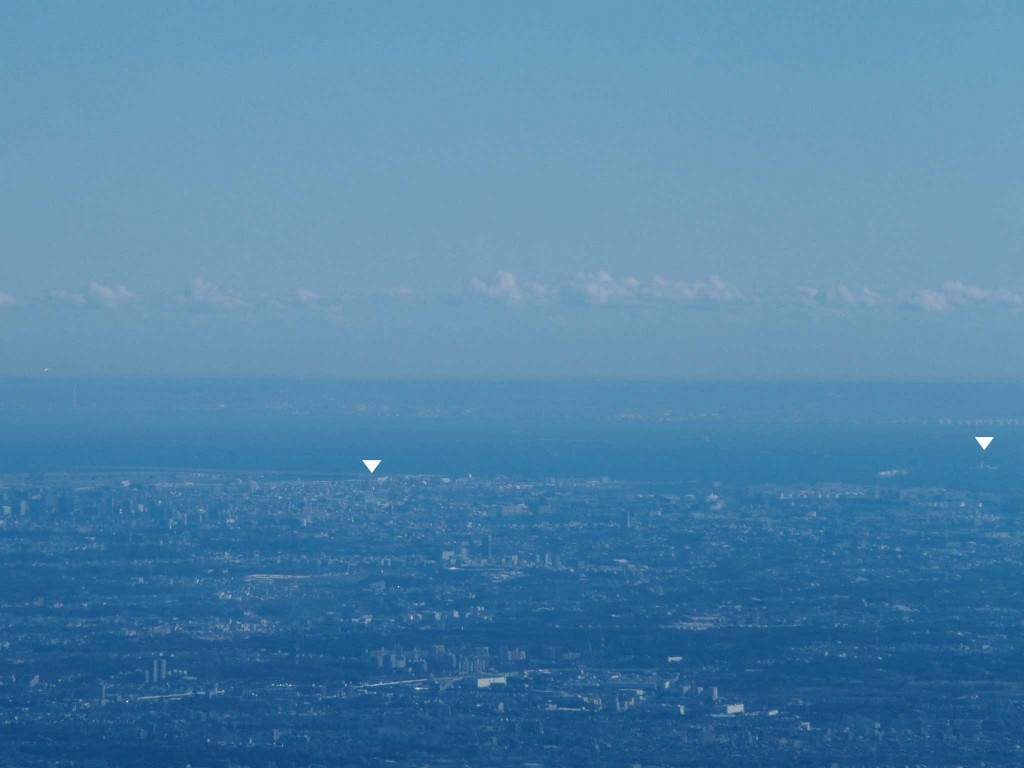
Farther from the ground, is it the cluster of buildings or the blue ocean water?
the blue ocean water

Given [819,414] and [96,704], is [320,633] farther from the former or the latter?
[819,414]

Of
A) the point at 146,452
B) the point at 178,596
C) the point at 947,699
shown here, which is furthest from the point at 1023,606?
the point at 146,452

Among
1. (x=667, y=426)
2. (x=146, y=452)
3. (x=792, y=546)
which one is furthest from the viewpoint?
(x=667, y=426)

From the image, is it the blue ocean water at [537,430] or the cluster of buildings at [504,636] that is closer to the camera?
the cluster of buildings at [504,636]

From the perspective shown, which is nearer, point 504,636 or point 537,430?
point 504,636

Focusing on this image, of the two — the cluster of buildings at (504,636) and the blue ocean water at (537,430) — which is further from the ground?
the blue ocean water at (537,430)

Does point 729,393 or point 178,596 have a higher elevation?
point 729,393

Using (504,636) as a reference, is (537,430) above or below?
above

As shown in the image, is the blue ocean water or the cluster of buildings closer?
the cluster of buildings
